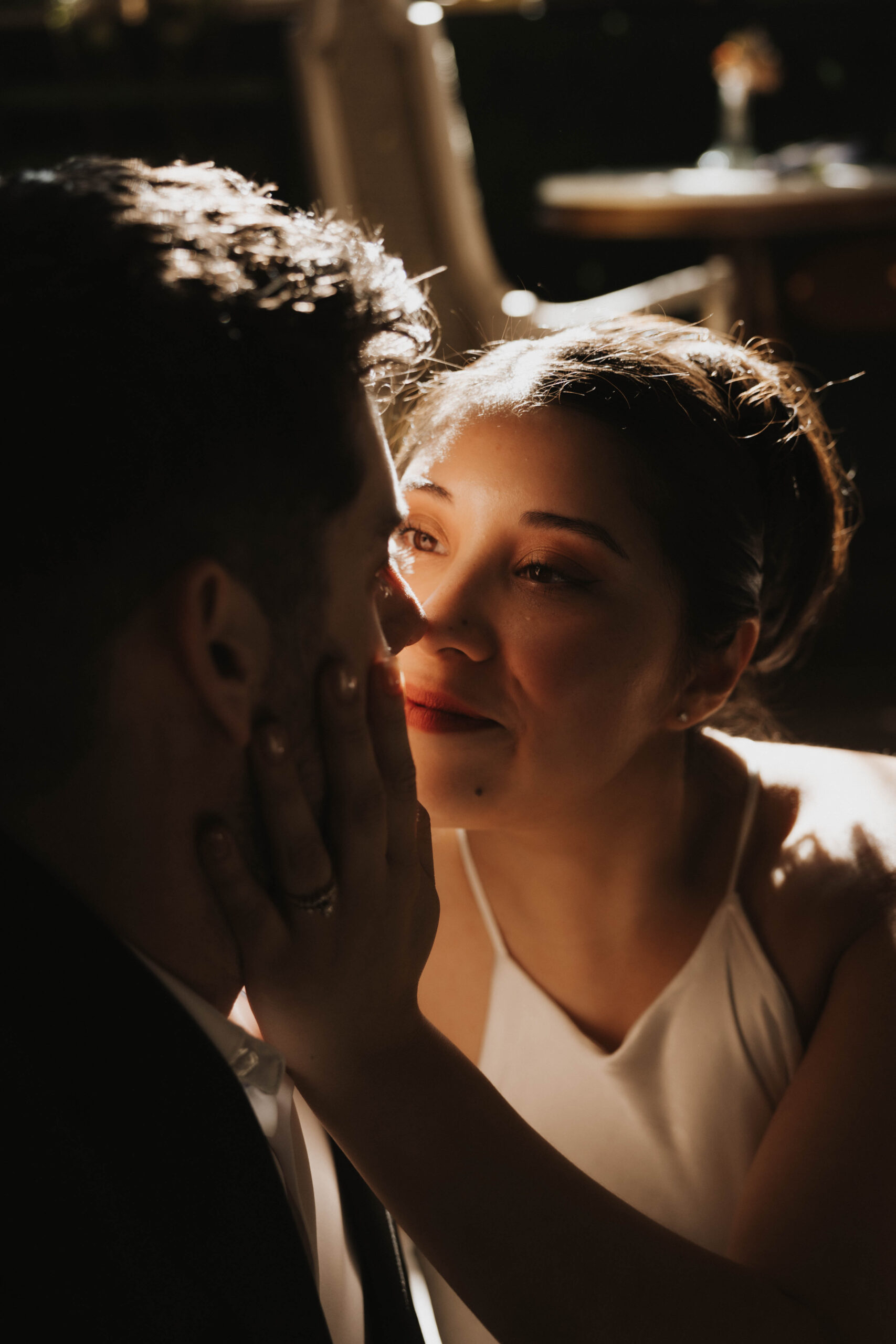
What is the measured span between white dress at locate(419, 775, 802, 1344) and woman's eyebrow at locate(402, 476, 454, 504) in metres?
0.48

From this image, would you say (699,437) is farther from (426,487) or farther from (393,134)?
(393,134)

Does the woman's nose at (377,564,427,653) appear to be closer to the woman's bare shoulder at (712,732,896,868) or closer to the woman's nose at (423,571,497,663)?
the woman's nose at (423,571,497,663)

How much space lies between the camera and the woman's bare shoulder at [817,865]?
3.97 ft

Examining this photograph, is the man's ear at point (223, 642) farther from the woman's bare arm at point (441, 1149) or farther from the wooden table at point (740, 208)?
the wooden table at point (740, 208)

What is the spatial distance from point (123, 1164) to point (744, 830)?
2.57 feet

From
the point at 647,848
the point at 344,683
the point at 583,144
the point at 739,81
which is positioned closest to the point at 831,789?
the point at 647,848

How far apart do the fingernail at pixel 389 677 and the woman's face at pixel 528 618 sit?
21 cm

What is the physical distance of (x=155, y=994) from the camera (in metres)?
0.80

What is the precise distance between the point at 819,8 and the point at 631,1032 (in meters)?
5.82

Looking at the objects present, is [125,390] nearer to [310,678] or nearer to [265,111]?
[310,678]

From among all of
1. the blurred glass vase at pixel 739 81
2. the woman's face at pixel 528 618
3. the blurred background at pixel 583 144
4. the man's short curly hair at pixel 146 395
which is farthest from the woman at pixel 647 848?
the blurred glass vase at pixel 739 81

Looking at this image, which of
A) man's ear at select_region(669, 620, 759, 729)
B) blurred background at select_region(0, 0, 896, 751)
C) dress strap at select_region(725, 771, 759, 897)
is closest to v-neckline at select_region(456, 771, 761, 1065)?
dress strap at select_region(725, 771, 759, 897)

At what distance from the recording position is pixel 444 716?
1136 millimetres

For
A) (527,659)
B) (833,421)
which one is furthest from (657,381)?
(833,421)
